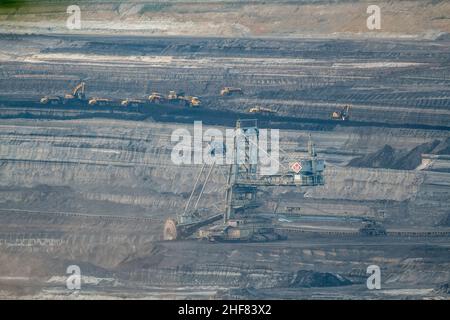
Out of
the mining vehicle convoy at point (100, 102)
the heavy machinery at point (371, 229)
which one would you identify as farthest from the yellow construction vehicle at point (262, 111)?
the heavy machinery at point (371, 229)

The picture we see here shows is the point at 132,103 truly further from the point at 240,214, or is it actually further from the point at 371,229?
the point at 371,229

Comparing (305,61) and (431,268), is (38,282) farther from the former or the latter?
(305,61)

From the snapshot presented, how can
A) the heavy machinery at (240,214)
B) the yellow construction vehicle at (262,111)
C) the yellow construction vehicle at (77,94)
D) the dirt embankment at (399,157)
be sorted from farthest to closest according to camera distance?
the yellow construction vehicle at (77,94) < the yellow construction vehicle at (262,111) < the dirt embankment at (399,157) < the heavy machinery at (240,214)

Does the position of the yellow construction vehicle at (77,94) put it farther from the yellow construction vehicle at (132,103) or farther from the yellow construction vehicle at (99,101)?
the yellow construction vehicle at (132,103)

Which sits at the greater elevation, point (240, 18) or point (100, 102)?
point (240, 18)

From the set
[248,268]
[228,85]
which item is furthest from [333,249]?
[228,85]

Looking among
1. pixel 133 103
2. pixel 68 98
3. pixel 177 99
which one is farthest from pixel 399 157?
pixel 68 98
